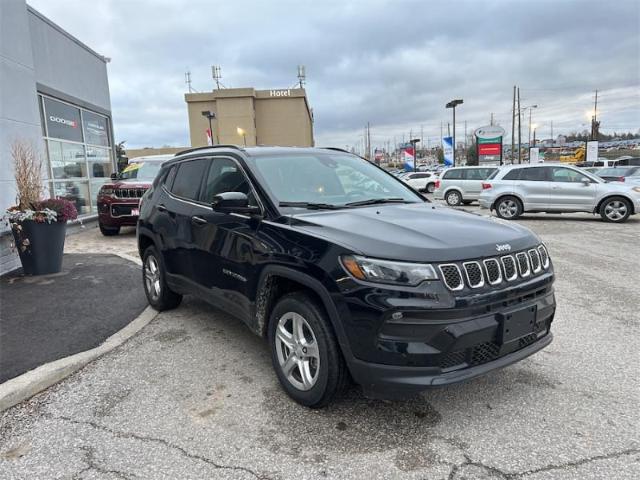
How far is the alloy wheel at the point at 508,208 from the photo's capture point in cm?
1397

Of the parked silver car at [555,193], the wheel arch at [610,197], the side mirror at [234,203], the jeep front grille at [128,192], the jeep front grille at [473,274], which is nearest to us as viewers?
the jeep front grille at [473,274]

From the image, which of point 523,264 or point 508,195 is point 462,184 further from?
point 523,264

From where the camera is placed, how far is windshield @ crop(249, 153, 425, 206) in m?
3.66

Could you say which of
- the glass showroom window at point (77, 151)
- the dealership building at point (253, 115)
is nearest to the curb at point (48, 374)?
the glass showroom window at point (77, 151)

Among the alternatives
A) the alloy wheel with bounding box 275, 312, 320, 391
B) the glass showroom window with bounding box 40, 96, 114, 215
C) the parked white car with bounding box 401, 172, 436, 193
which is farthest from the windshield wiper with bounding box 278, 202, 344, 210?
the parked white car with bounding box 401, 172, 436, 193

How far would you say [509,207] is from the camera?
553 inches

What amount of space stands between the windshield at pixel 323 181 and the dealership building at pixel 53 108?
5155mm

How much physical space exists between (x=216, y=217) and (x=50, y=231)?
4.05 meters

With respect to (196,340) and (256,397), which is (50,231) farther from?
(256,397)

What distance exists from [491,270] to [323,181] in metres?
1.72

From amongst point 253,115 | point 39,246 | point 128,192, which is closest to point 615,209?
point 128,192

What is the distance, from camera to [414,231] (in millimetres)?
2895

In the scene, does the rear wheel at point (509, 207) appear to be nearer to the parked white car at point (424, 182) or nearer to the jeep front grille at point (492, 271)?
the jeep front grille at point (492, 271)

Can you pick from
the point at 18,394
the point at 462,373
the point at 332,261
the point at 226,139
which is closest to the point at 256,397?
the point at 332,261
